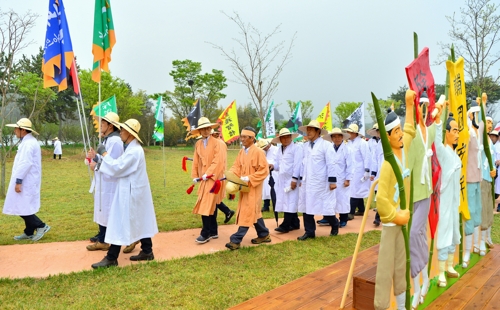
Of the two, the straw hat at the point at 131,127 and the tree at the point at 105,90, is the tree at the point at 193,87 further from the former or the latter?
the straw hat at the point at 131,127

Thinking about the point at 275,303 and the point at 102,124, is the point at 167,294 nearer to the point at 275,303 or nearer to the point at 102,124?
the point at 275,303

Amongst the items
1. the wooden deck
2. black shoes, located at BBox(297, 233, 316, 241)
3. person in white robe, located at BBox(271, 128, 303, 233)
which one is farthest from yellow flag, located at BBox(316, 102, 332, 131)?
the wooden deck

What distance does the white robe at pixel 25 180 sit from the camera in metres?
5.85

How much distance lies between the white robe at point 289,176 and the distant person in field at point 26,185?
4.10 metres

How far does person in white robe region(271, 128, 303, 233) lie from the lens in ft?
21.3

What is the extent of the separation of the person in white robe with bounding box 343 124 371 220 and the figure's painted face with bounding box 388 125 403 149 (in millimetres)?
5411

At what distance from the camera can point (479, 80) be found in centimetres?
1106

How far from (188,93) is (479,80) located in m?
30.9

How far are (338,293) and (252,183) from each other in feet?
7.24

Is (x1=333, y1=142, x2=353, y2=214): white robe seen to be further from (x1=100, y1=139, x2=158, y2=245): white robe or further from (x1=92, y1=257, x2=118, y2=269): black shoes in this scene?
(x1=92, y1=257, x2=118, y2=269): black shoes

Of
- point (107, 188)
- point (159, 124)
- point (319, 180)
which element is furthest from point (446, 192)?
point (159, 124)

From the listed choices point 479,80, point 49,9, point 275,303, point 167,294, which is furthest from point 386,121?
point 479,80

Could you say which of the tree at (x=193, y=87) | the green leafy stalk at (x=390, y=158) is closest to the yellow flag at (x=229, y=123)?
the green leafy stalk at (x=390, y=158)

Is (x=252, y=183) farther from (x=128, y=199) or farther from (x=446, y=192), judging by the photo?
(x=446, y=192)
